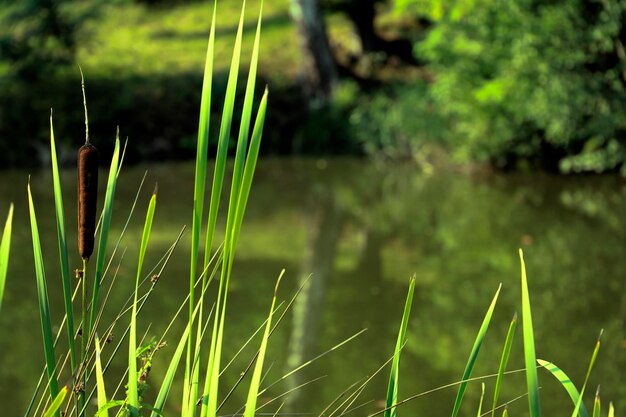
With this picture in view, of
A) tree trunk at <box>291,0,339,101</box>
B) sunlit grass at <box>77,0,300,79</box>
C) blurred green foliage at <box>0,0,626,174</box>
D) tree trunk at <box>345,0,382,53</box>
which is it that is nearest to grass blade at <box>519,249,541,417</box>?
blurred green foliage at <box>0,0,626,174</box>

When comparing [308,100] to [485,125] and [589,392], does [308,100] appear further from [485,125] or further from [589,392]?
[589,392]

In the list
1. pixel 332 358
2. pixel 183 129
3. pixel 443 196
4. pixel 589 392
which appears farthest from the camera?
pixel 183 129

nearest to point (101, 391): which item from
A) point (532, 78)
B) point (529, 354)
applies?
point (529, 354)

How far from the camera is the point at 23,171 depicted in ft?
A: 40.4

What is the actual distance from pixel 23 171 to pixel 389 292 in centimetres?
634

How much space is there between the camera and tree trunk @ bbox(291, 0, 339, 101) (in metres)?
13.9

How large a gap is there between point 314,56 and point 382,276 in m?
6.79

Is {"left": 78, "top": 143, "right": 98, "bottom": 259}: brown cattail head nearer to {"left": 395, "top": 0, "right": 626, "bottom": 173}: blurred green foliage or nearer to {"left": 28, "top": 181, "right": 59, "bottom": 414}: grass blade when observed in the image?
{"left": 28, "top": 181, "right": 59, "bottom": 414}: grass blade

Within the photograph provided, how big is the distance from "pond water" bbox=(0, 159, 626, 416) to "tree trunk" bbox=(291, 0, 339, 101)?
6.69 ft

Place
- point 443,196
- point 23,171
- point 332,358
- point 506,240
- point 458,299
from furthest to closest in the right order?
point 23,171, point 443,196, point 506,240, point 458,299, point 332,358

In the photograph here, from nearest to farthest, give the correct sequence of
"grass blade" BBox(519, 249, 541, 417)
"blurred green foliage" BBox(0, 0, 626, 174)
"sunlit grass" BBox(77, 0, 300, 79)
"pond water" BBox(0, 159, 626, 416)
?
"grass blade" BBox(519, 249, 541, 417)
"pond water" BBox(0, 159, 626, 416)
"blurred green foliage" BBox(0, 0, 626, 174)
"sunlit grass" BBox(77, 0, 300, 79)

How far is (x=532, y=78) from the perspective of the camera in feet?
32.6

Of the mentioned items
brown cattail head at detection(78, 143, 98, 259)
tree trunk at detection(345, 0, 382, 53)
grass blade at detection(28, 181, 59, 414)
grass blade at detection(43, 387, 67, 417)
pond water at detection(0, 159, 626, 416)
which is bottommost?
pond water at detection(0, 159, 626, 416)

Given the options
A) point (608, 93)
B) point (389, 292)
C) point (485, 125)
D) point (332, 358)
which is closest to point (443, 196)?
point (485, 125)
